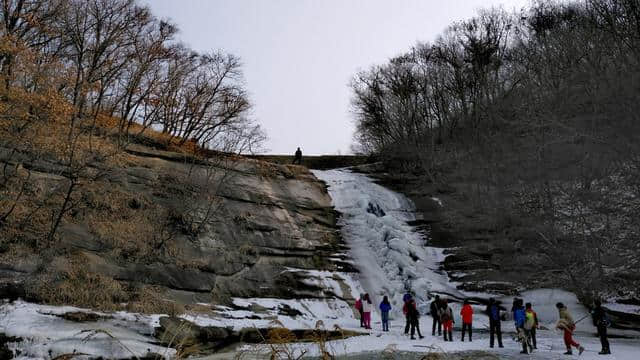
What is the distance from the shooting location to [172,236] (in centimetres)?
1922

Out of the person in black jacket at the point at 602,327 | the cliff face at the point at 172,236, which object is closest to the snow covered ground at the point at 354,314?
the person in black jacket at the point at 602,327

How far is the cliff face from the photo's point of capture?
579 inches

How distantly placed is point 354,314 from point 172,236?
7942 millimetres

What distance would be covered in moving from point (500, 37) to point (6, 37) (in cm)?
3524

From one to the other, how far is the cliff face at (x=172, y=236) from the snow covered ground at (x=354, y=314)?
104cm

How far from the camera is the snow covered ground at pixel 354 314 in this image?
11.5m

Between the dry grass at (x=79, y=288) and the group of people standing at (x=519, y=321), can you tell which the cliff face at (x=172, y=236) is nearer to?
the dry grass at (x=79, y=288)

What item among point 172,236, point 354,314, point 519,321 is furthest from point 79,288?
point 519,321

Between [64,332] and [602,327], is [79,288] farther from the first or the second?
[602,327]

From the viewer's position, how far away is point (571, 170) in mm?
23438

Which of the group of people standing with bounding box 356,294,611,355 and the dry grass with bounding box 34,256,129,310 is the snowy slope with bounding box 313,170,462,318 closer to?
the group of people standing with bounding box 356,294,611,355

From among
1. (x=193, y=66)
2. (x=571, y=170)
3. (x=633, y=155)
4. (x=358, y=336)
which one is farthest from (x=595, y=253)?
(x=193, y=66)

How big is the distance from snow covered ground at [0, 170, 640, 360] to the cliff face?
1.04m

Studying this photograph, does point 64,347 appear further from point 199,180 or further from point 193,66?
point 193,66
